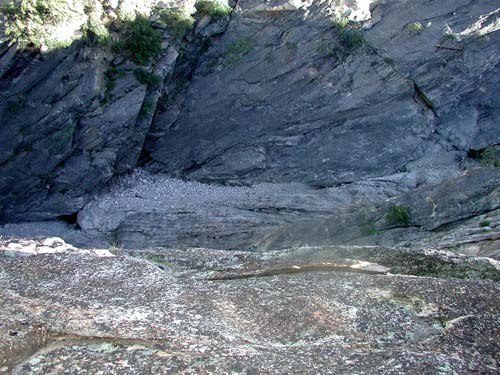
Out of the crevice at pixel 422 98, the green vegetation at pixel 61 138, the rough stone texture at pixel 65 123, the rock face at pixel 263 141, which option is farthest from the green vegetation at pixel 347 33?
the green vegetation at pixel 61 138

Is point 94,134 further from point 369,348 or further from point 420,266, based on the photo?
point 369,348

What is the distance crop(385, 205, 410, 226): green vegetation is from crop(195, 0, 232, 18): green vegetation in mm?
10552

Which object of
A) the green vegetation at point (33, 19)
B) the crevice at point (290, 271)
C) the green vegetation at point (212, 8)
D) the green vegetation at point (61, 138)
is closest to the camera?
the crevice at point (290, 271)

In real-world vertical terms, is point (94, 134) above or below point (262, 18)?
below

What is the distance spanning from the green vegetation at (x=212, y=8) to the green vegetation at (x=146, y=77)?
3.19 meters

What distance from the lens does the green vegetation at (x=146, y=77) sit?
19.2 meters

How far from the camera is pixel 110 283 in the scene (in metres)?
6.20

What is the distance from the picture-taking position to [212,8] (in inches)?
800

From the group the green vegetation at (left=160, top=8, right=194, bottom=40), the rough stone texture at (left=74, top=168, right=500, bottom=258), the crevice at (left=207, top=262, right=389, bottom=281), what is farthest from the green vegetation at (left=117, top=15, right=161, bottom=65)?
the crevice at (left=207, top=262, right=389, bottom=281)

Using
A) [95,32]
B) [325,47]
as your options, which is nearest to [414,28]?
[325,47]

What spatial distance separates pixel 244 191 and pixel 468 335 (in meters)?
17.0

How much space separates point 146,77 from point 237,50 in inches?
157

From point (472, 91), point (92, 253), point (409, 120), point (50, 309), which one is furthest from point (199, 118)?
point (50, 309)

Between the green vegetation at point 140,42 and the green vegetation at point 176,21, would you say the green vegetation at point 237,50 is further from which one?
the green vegetation at point 140,42
